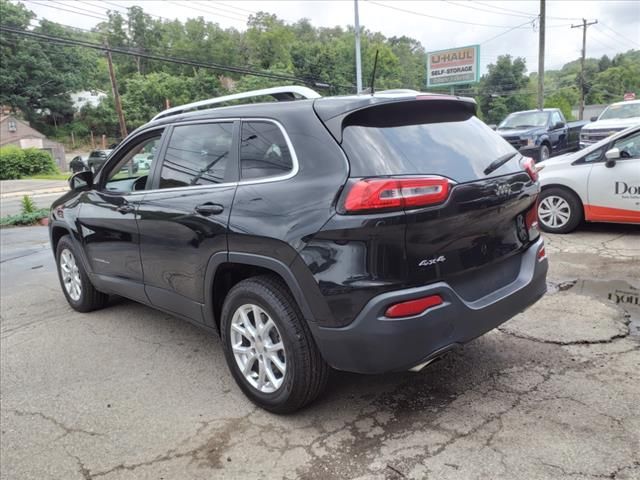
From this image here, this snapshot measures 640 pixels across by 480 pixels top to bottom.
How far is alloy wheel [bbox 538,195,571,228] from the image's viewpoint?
691 cm

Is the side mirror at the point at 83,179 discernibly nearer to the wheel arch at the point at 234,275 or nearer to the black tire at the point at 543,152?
the wheel arch at the point at 234,275

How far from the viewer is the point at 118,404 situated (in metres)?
3.34

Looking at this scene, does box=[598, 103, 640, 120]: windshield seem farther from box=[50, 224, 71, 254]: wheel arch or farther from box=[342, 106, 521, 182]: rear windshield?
box=[50, 224, 71, 254]: wheel arch

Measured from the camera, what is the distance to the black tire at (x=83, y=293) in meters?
4.99

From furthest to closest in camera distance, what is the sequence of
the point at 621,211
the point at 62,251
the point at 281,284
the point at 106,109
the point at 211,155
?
the point at 106,109 < the point at 621,211 < the point at 62,251 < the point at 211,155 < the point at 281,284

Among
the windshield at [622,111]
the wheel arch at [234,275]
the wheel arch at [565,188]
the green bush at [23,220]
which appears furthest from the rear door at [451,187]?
the windshield at [622,111]

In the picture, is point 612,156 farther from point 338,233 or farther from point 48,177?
point 48,177

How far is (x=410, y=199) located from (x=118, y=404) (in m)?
2.35

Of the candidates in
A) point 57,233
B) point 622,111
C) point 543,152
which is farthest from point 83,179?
point 622,111

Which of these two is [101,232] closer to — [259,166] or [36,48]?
[259,166]

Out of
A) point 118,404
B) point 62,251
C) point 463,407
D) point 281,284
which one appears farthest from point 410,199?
point 62,251

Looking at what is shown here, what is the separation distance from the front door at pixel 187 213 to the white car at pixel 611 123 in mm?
11458

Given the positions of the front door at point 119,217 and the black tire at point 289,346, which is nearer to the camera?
the black tire at point 289,346

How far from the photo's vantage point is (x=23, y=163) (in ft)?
121
